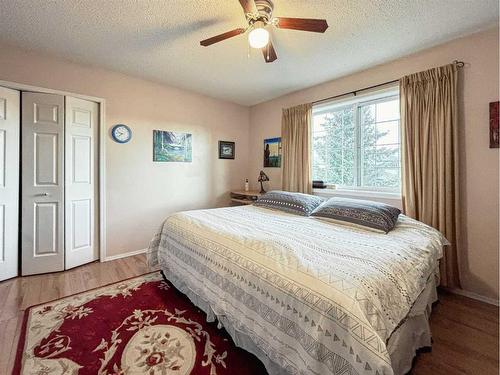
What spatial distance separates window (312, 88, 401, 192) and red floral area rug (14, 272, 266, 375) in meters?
2.42

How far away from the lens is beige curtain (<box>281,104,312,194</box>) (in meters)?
3.39

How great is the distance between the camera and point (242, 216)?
8.09 feet

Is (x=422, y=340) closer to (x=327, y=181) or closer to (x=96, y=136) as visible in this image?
(x=327, y=181)

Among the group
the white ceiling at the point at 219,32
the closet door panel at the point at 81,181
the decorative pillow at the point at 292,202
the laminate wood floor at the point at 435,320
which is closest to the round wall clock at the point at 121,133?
the closet door panel at the point at 81,181

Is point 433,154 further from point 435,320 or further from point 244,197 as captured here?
point 244,197

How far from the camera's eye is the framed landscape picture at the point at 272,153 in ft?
13.0

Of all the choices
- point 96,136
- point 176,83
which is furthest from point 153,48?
Result: point 96,136

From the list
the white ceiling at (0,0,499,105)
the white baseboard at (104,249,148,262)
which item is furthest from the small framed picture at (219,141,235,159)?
the white baseboard at (104,249,148,262)

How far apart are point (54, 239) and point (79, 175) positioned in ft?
2.56

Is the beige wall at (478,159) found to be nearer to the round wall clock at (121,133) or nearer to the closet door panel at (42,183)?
the round wall clock at (121,133)

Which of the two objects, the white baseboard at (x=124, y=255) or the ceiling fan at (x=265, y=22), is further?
the white baseboard at (x=124, y=255)

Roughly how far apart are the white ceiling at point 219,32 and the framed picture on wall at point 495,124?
705 millimetres

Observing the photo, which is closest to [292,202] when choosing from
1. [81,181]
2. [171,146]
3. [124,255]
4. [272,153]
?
[272,153]

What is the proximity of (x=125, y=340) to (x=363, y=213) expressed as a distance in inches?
83.1
